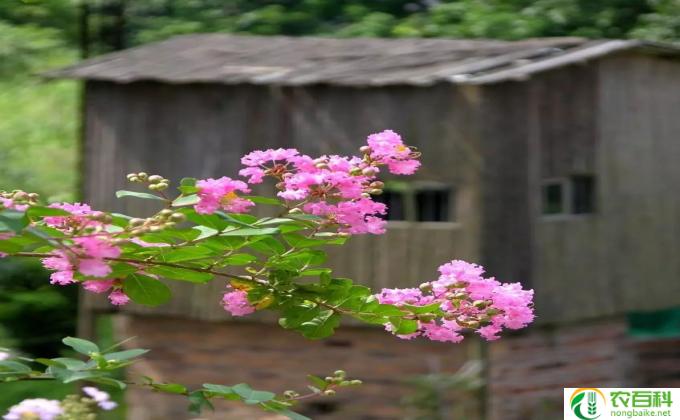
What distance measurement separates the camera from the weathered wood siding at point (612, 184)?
13.1 metres

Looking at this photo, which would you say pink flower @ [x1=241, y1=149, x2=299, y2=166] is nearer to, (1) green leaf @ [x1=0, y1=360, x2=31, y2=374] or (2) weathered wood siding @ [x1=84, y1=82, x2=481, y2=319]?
(1) green leaf @ [x1=0, y1=360, x2=31, y2=374]

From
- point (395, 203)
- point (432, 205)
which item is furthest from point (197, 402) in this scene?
point (395, 203)

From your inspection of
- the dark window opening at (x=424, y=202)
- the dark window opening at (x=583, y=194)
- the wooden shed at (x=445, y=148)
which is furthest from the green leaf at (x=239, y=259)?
the dark window opening at (x=583, y=194)

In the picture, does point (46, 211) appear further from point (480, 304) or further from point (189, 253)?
point (480, 304)

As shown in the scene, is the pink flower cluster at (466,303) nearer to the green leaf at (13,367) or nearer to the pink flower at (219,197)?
the pink flower at (219,197)

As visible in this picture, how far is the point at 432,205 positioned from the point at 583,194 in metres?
1.68

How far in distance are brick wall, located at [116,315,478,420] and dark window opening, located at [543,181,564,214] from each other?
1491 mm

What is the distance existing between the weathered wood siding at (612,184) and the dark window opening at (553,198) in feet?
0.42

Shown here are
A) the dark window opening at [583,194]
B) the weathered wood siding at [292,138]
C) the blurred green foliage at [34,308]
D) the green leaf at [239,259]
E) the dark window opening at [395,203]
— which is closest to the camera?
the green leaf at [239,259]

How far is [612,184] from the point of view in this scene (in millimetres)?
13711

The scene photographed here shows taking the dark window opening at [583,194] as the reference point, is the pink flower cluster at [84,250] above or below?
below

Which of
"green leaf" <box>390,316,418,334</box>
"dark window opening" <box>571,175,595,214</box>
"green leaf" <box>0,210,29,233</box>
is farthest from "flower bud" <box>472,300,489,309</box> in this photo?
"dark window opening" <box>571,175,595,214</box>

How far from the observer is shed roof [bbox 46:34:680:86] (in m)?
12.6

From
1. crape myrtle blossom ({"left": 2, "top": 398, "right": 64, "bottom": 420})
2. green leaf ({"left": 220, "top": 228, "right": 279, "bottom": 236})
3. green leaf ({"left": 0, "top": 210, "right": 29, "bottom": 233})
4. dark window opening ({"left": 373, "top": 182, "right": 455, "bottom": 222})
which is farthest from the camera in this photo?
dark window opening ({"left": 373, "top": 182, "right": 455, "bottom": 222})
